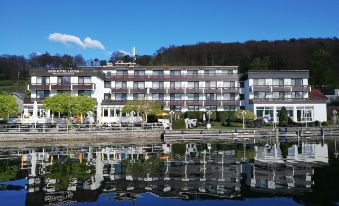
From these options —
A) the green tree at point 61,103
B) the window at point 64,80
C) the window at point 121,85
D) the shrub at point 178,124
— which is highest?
the window at point 64,80

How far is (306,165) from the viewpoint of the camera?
26.0 metres

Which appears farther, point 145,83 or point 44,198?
point 145,83

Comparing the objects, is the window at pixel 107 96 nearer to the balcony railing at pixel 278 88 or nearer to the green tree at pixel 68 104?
the green tree at pixel 68 104

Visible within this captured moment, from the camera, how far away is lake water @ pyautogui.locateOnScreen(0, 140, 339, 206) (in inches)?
673

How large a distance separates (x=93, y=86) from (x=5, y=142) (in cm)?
2759

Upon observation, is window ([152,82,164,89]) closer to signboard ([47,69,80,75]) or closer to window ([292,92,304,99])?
signboard ([47,69,80,75])

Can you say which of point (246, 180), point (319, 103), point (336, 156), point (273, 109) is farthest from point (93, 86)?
point (246, 180)

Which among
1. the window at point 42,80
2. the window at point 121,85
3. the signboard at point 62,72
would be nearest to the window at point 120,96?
the window at point 121,85

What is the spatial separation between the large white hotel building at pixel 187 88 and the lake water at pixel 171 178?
3855cm

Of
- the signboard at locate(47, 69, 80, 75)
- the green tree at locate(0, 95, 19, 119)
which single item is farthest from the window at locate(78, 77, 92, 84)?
the green tree at locate(0, 95, 19, 119)

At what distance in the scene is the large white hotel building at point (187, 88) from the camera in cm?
7099

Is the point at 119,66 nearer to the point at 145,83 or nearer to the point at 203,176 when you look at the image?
the point at 145,83

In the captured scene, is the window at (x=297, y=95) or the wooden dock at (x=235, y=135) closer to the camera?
the wooden dock at (x=235, y=135)

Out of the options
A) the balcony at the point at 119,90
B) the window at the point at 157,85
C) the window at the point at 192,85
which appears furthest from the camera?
the window at the point at 192,85
